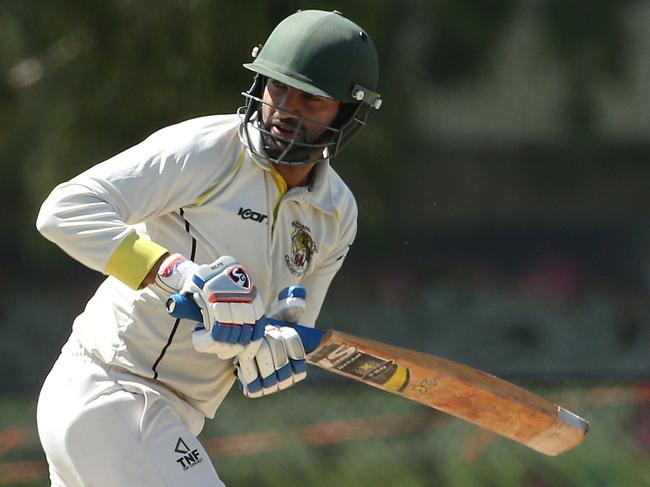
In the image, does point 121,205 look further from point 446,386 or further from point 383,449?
point 383,449

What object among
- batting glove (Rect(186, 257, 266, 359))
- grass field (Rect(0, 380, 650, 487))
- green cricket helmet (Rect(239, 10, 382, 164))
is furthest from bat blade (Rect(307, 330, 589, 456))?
grass field (Rect(0, 380, 650, 487))

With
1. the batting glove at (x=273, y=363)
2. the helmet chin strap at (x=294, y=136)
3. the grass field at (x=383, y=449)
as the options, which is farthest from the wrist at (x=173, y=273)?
the grass field at (x=383, y=449)

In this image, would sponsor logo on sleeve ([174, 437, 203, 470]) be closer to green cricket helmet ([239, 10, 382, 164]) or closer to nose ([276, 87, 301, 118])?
green cricket helmet ([239, 10, 382, 164])

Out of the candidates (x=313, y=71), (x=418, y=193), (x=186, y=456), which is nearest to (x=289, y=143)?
(x=313, y=71)

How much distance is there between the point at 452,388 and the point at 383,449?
6.99ft

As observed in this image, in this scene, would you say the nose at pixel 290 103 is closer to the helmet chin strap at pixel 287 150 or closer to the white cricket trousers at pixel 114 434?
the helmet chin strap at pixel 287 150

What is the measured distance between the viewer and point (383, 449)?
17.2 feet

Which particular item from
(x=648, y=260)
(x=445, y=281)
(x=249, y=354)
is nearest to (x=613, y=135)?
(x=648, y=260)

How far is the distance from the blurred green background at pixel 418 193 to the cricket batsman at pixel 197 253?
241cm

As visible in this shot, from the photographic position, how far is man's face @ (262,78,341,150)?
284 centimetres

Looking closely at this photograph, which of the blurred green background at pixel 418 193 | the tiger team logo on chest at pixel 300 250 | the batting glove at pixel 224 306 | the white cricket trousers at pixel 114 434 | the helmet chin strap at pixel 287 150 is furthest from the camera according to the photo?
the blurred green background at pixel 418 193

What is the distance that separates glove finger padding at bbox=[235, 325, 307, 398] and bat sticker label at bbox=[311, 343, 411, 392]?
0.65ft

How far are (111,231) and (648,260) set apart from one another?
241 inches

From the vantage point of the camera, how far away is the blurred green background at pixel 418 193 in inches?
208
